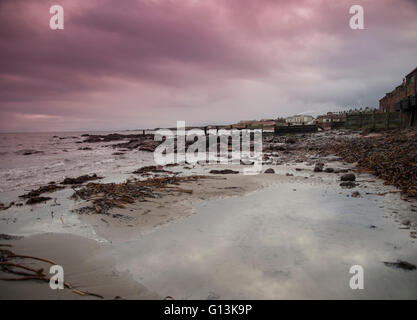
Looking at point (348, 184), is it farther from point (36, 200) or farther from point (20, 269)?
point (36, 200)

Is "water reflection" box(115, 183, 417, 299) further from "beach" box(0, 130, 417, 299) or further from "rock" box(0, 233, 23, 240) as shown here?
"rock" box(0, 233, 23, 240)

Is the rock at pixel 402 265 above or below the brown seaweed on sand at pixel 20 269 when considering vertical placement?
above

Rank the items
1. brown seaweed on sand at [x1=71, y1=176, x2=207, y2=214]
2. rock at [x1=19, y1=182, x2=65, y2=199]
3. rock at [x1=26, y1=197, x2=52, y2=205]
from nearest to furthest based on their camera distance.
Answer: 1. brown seaweed on sand at [x1=71, y1=176, x2=207, y2=214]
2. rock at [x1=26, y1=197, x2=52, y2=205]
3. rock at [x1=19, y1=182, x2=65, y2=199]

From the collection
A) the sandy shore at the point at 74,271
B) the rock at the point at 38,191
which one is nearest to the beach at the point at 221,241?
Answer: the sandy shore at the point at 74,271

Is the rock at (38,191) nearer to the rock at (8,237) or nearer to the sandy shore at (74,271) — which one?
the rock at (8,237)

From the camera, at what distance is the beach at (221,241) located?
238cm

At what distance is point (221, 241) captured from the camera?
3.45 meters

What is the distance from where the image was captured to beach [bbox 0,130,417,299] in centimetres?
238

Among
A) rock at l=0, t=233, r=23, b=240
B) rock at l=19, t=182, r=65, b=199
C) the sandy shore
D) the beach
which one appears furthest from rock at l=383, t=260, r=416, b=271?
rock at l=19, t=182, r=65, b=199

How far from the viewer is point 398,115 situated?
2036 cm

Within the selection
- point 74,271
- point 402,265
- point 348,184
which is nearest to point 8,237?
point 74,271

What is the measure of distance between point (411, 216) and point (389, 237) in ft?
3.71
